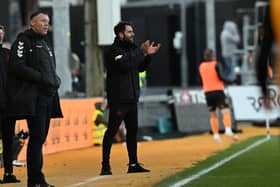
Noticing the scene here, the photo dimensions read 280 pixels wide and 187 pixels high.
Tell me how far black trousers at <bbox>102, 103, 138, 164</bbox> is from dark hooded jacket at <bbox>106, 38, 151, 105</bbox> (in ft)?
0.31

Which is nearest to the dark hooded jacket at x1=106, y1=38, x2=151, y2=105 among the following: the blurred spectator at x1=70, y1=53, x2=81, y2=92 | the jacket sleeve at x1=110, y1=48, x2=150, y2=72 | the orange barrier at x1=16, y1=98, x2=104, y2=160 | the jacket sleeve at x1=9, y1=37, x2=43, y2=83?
the jacket sleeve at x1=110, y1=48, x2=150, y2=72

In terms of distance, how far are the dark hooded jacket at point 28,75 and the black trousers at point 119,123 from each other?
1.69 m

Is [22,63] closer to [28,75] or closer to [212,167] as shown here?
[28,75]

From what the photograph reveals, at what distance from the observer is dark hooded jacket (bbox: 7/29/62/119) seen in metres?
9.54

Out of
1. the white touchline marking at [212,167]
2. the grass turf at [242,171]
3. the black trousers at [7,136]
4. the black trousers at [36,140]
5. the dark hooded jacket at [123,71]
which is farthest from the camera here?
the dark hooded jacket at [123,71]

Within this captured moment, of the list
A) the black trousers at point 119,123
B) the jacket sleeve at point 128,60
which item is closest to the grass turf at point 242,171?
the black trousers at point 119,123

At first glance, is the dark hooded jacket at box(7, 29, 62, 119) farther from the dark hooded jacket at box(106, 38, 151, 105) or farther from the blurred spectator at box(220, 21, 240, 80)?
the blurred spectator at box(220, 21, 240, 80)

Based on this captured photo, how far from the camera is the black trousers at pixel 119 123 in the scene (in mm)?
11352

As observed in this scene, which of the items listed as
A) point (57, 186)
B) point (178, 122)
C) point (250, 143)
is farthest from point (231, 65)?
point (57, 186)

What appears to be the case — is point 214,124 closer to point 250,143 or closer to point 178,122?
point 250,143

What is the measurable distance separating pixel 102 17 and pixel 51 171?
711cm

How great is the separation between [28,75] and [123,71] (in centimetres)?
209

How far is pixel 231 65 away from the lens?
28562 millimetres

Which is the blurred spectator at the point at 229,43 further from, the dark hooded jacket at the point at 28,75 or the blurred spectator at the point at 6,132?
the dark hooded jacket at the point at 28,75
